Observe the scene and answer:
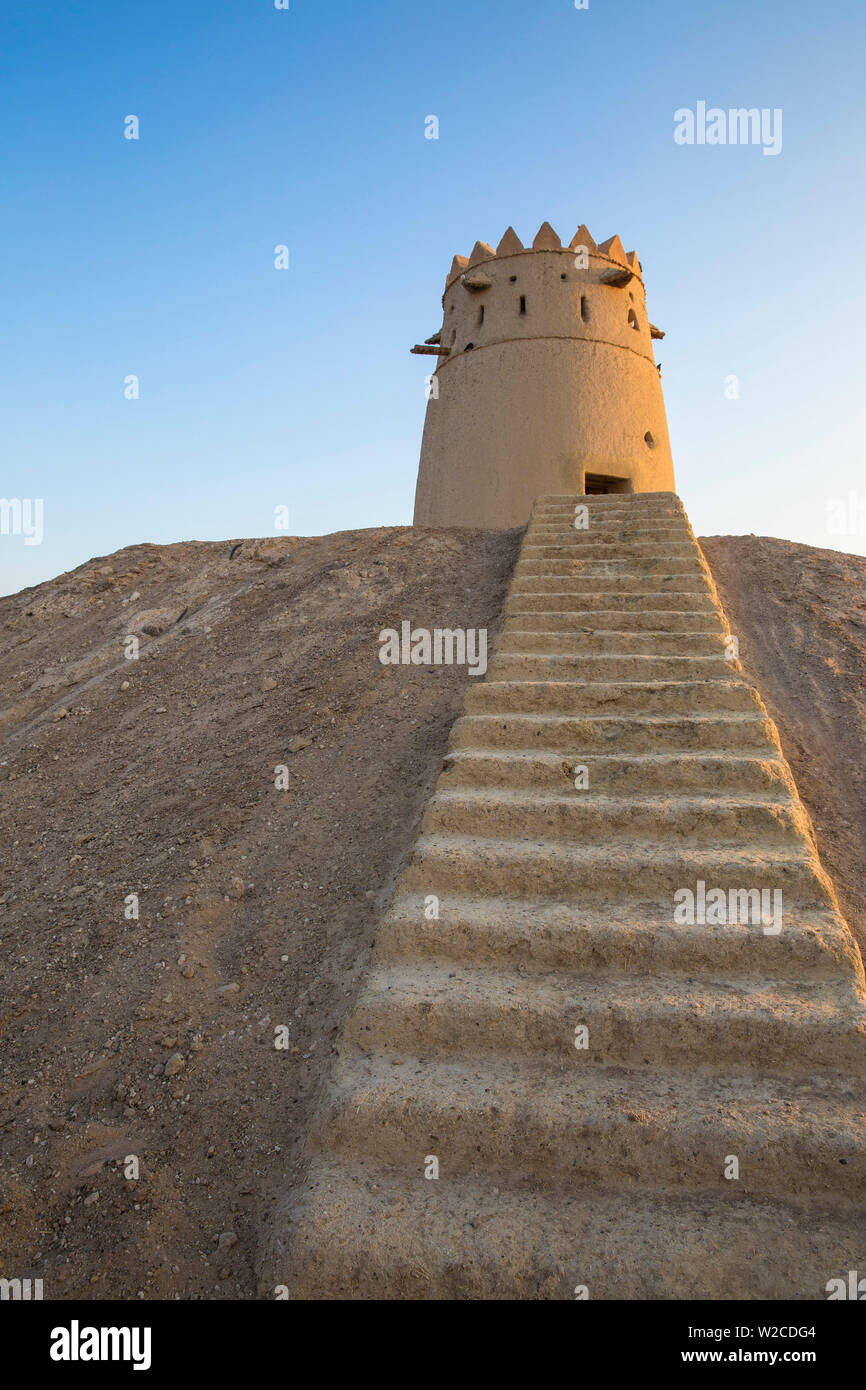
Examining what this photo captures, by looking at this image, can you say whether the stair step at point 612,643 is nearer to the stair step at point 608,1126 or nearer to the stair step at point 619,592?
the stair step at point 619,592

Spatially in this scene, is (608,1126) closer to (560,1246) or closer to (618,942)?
(560,1246)

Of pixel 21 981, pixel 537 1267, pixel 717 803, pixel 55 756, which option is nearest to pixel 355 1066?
pixel 537 1267

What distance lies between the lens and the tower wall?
1197cm

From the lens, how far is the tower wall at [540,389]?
1197 centimetres

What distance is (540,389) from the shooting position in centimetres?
1213

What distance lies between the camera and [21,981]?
12.5ft

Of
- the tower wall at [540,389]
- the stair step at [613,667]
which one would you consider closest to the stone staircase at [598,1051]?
the stair step at [613,667]

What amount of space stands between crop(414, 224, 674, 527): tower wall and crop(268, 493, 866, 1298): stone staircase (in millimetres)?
8201

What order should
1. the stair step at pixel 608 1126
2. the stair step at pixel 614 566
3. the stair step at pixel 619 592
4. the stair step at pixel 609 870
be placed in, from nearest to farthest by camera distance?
1. the stair step at pixel 608 1126
2. the stair step at pixel 609 870
3. the stair step at pixel 619 592
4. the stair step at pixel 614 566

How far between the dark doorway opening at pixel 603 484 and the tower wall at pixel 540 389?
39mm

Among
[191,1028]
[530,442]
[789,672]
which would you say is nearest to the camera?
[191,1028]

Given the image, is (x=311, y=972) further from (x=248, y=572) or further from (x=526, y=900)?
(x=248, y=572)

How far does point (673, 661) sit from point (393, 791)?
2.16m
